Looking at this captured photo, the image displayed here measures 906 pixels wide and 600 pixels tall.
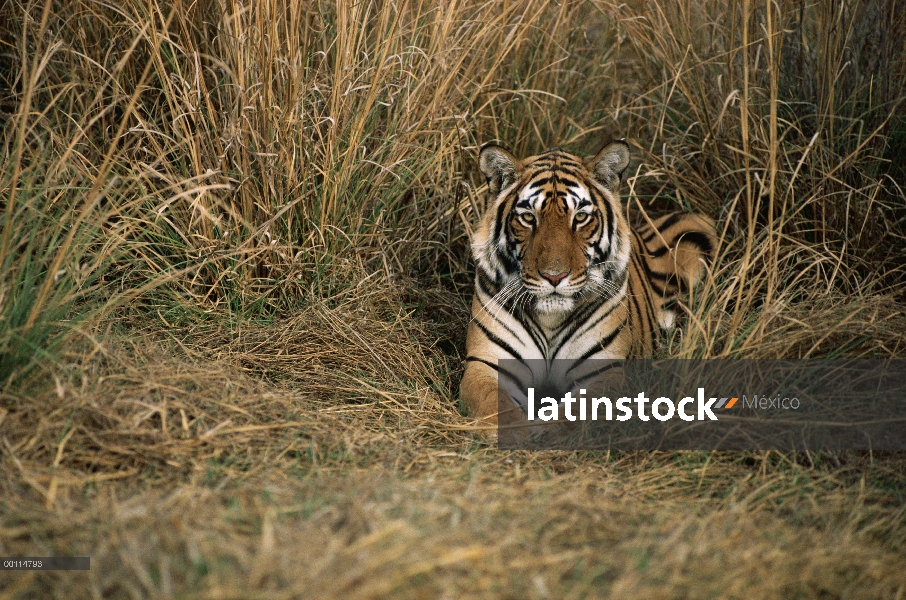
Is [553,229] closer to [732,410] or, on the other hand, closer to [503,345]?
[503,345]

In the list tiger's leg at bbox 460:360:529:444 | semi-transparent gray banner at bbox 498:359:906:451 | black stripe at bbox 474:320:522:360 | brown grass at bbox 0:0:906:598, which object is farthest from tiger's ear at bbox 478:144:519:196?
semi-transparent gray banner at bbox 498:359:906:451

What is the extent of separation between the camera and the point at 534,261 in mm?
3623

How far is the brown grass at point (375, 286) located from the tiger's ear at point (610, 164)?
1.59 ft

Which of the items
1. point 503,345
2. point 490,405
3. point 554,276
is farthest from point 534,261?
point 490,405

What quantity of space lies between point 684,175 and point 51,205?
9.76 ft

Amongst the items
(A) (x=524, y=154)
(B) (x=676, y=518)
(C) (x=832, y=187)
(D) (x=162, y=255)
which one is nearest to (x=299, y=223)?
(D) (x=162, y=255)

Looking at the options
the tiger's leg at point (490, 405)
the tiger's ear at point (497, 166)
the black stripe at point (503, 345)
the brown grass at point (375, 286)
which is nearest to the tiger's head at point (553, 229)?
the tiger's ear at point (497, 166)

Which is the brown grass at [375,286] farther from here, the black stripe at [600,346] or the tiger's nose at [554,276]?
the tiger's nose at [554,276]

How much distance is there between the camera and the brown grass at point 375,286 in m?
2.32

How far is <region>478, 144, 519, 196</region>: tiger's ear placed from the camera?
12.6 feet

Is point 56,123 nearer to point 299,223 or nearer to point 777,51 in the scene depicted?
point 299,223

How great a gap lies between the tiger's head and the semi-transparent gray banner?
0.41 meters

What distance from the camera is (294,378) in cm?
372

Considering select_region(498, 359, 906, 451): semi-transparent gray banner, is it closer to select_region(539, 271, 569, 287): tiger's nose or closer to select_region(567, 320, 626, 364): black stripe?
select_region(567, 320, 626, 364): black stripe
